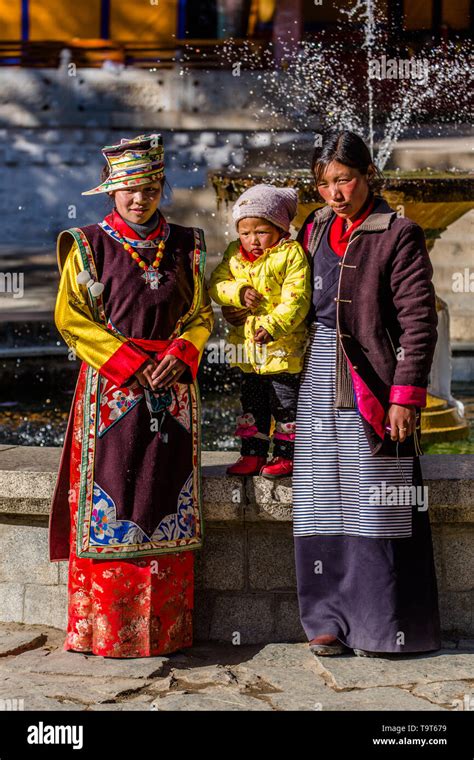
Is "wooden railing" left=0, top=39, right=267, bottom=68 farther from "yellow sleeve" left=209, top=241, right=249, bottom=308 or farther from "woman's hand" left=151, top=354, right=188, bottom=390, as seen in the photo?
"woman's hand" left=151, top=354, right=188, bottom=390

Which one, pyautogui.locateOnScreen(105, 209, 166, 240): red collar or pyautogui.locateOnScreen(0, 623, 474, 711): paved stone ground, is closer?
pyautogui.locateOnScreen(0, 623, 474, 711): paved stone ground

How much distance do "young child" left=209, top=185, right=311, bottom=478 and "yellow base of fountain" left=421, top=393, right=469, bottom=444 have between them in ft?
9.33

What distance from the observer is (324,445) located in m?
4.21

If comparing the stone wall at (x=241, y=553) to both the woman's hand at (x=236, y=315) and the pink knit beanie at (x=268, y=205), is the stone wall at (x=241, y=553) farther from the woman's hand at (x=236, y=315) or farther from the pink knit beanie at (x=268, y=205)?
the pink knit beanie at (x=268, y=205)

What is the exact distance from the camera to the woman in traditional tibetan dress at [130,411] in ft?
13.6

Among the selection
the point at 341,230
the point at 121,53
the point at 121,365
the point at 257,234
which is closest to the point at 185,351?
the point at 121,365

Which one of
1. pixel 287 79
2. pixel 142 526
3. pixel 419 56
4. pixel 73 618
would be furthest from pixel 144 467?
pixel 419 56

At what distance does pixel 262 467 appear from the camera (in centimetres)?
441

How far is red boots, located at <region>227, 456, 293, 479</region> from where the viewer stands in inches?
171

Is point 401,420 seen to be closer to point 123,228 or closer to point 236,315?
point 236,315

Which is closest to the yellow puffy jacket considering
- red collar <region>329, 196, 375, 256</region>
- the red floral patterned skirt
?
red collar <region>329, 196, 375, 256</region>

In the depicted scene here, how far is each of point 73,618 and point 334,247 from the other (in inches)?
62.1

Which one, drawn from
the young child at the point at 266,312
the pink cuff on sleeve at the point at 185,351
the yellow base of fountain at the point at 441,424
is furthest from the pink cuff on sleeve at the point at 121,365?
the yellow base of fountain at the point at 441,424

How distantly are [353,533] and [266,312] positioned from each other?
81cm
